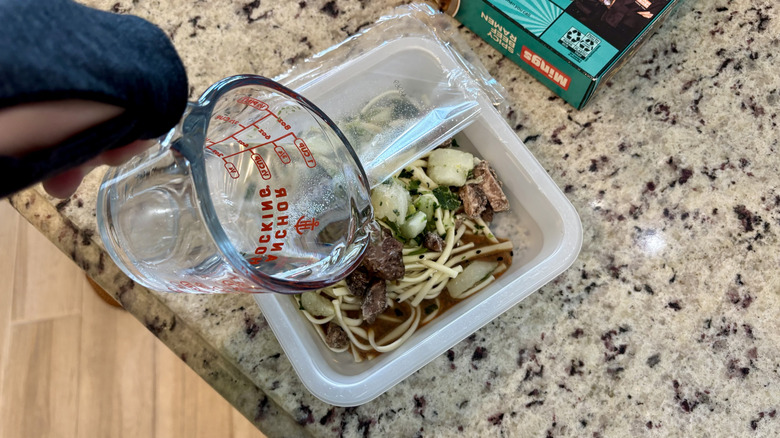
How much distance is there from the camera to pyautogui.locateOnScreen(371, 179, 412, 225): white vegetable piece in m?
0.80

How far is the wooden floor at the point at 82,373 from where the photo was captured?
1331 millimetres

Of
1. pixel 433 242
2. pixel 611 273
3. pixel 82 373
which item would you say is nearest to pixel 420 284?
pixel 433 242

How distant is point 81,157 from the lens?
0.35 meters

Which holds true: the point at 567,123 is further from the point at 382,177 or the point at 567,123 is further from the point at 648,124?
the point at 382,177

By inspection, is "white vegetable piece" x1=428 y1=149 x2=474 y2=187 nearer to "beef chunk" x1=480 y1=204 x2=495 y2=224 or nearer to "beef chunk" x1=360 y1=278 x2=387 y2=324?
"beef chunk" x1=480 y1=204 x2=495 y2=224

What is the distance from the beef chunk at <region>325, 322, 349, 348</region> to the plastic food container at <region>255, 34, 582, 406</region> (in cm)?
1

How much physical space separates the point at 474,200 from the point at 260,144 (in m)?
0.36

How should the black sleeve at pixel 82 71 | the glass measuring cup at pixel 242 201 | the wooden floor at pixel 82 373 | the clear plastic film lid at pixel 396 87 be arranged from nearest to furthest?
1. the black sleeve at pixel 82 71
2. the glass measuring cup at pixel 242 201
3. the clear plastic film lid at pixel 396 87
4. the wooden floor at pixel 82 373

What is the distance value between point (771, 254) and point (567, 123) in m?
0.36

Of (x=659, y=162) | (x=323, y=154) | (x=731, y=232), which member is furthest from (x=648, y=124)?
(x=323, y=154)

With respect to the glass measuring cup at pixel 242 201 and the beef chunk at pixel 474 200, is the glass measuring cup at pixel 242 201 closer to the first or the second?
the glass measuring cup at pixel 242 201

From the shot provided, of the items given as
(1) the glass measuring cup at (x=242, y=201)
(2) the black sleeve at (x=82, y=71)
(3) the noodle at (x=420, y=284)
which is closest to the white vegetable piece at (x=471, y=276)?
(3) the noodle at (x=420, y=284)

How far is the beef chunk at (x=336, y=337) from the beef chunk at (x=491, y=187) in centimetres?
31

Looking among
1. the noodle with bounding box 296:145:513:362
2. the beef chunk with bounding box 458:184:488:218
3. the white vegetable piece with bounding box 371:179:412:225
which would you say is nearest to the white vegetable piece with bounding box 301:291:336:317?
the noodle with bounding box 296:145:513:362
